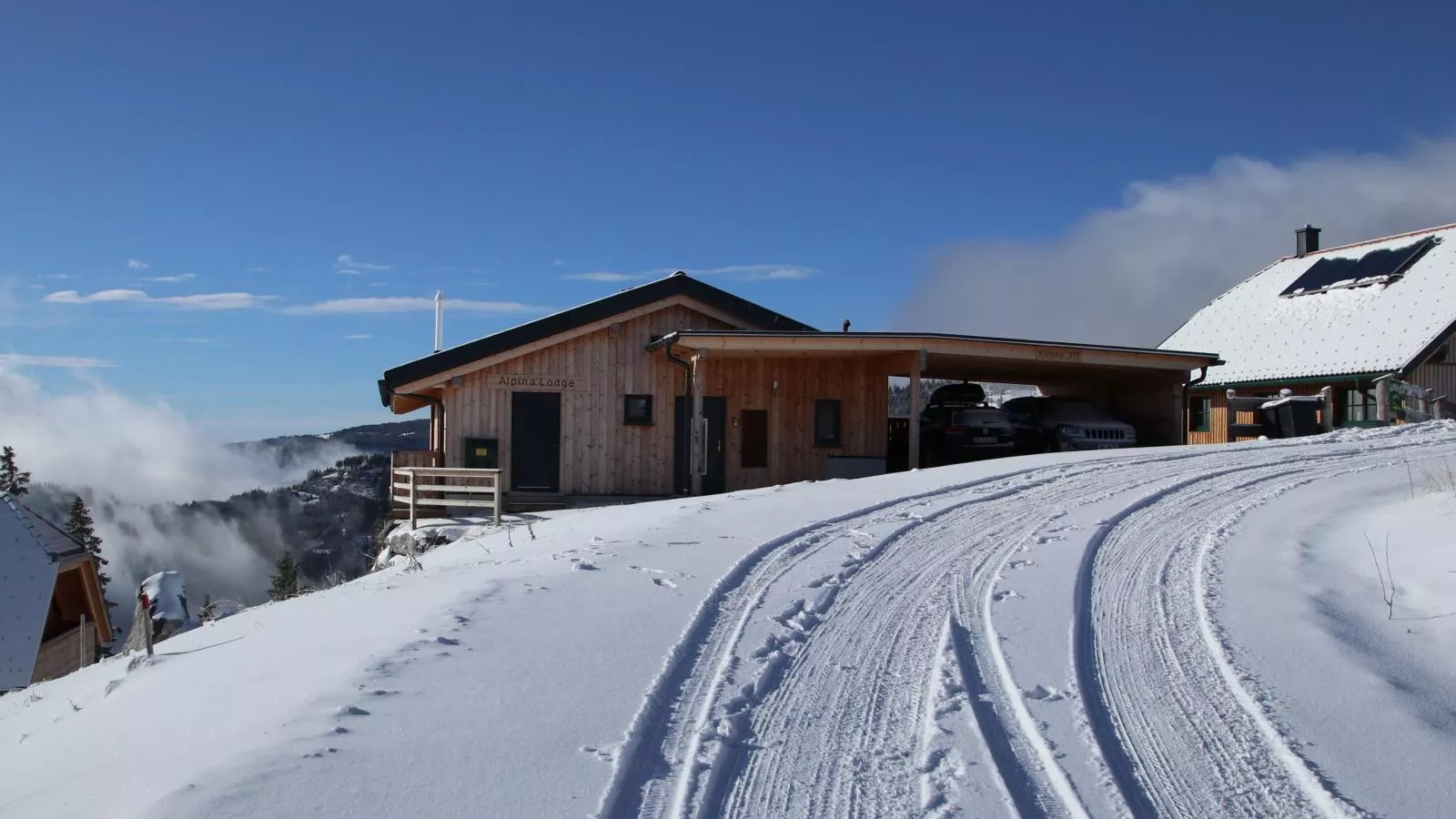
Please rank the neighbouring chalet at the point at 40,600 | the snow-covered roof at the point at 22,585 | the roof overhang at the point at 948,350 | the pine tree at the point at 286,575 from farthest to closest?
the pine tree at the point at 286,575 → the roof overhang at the point at 948,350 → the neighbouring chalet at the point at 40,600 → the snow-covered roof at the point at 22,585

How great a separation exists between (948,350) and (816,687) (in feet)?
41.4

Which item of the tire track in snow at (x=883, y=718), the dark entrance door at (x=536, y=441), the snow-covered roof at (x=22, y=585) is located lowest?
the snow-covered roof at (x=22, y=585)

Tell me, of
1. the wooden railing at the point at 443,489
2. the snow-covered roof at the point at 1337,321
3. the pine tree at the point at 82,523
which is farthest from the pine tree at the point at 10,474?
the snow-covered roof at the point at 1337,321

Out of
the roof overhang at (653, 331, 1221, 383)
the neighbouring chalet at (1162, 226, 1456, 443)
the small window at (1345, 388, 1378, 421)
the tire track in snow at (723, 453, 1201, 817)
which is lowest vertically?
the tire track in snow at (723, 453, 1201, 817)

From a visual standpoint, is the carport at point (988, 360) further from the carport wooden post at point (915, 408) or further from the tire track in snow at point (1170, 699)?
the tire track in snow at point (1170, 699)

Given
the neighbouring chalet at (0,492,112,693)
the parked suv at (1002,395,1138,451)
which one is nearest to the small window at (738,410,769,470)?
the parked suv at (1002,395,1138,451)

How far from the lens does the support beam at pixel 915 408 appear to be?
16.9 meters

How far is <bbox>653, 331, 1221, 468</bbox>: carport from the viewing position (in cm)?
1659

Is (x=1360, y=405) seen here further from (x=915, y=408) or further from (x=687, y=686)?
(x=687, y=686)

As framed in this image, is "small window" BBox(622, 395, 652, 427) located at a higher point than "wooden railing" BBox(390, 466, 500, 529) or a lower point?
higher

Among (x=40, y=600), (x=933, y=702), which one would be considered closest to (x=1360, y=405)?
(x=933, y=702)

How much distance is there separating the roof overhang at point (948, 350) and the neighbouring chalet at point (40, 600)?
10.1 metres

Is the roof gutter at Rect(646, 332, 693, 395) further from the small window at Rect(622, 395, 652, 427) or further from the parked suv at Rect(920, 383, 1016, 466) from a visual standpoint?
the parked suv at Rect(920, 383, 1016, 466)

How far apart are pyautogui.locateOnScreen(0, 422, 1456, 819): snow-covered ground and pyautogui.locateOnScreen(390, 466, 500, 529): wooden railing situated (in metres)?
6.40
